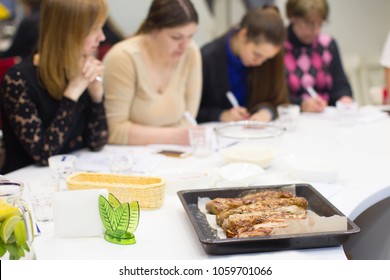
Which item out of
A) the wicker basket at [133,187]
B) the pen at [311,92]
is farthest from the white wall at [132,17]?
the wicker basket at [133,187]

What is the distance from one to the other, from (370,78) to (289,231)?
3.72 meters

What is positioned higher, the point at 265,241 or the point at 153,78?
the point at 153,78

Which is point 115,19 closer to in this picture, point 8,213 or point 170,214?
point 170,214

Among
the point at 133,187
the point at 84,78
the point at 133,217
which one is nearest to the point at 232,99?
the point at 84,78

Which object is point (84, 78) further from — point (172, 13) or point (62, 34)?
point (172, 13)

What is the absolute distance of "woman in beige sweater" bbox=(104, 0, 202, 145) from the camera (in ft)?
7.54

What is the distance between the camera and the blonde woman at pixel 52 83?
6.38ft

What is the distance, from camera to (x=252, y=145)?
1.98m

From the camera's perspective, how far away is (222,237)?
1.31 m

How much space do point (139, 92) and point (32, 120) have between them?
0.61 metres

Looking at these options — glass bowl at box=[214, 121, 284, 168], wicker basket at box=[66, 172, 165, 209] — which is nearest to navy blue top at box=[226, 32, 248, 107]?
glass bowl at box=[214, 121, 284, 168]

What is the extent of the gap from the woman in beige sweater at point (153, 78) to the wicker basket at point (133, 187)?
73 cm

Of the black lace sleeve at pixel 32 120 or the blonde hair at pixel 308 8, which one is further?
the blonde hair at pixel 308 8

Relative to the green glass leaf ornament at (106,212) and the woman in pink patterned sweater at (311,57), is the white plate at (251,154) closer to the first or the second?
the green glass leaf ornament at (106,212)
